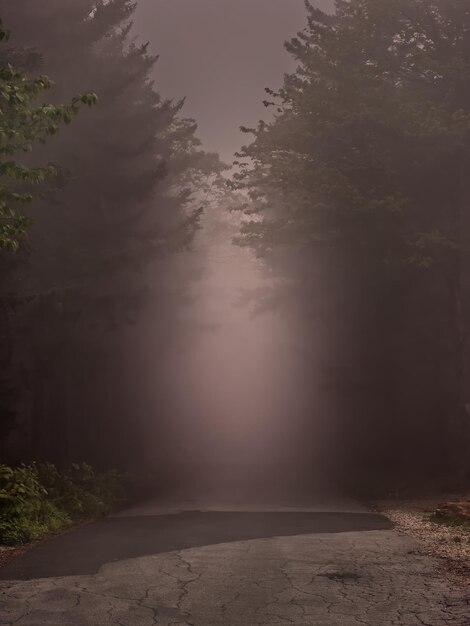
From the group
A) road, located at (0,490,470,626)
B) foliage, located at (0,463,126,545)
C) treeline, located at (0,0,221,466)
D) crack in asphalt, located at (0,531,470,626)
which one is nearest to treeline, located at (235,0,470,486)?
treeline, located at (0,0,221,466)

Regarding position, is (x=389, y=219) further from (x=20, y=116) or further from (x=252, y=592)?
(x=252, y=592)

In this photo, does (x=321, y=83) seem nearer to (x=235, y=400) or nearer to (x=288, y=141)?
(x=288, y=141)

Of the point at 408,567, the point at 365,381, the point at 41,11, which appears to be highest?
the point at 41,11

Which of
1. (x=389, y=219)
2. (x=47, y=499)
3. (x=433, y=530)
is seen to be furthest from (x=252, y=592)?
(x=389, y=219)

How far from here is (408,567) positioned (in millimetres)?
12508

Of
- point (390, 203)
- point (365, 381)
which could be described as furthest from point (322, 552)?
point (365, 381)

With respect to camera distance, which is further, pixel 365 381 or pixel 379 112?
pixel 365 381

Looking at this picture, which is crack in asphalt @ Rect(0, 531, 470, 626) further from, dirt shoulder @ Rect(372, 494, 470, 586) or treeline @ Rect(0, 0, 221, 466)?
treeline @ Rect(0, 0, 221, 466)

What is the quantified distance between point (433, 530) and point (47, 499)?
970 cm

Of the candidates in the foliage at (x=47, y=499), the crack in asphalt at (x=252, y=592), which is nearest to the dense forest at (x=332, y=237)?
the foliage at (x=47, y=499)

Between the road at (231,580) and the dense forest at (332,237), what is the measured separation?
1469 cm

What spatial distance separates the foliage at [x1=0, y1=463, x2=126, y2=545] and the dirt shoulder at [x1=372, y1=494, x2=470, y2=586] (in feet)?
25.1

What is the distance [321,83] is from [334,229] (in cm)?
604

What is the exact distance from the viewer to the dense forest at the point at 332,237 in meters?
31.8
